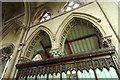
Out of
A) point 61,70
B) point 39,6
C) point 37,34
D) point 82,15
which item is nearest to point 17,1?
point 39,6

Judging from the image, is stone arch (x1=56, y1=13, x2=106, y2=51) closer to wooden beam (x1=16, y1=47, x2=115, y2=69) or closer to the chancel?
the chancel

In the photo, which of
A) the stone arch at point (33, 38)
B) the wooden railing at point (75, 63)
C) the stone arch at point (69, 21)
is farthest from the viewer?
the stone arch at point (33, 38)

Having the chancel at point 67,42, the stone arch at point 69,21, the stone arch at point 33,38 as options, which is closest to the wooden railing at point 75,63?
the chancel at point 67,42

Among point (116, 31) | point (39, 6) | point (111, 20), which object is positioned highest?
point (39, 6)

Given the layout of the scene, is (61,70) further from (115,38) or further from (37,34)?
(37,34)

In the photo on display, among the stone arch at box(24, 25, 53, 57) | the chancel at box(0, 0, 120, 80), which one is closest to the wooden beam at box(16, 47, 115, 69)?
the chancel at box(0, 0, 120, 80)

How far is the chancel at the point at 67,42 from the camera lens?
8.86 ft

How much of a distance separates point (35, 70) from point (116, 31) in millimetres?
3772

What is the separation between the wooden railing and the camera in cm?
260

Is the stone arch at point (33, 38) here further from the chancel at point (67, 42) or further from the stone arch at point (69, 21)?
the stone arch at point (69, 21)

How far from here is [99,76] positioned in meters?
2.51

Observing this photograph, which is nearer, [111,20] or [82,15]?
[111,20]

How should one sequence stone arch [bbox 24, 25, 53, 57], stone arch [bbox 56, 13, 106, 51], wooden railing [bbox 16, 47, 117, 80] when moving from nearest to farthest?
wooden railing [bbox 16, 47, 117, 80] → stone arch [bbox 56, 13, 106, 51] → stone arch [bbox 24, 25, 53, 57]

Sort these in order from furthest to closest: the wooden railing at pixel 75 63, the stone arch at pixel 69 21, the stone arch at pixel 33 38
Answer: the stone arch at pixel 33 38, the stone arch at pixel 69 21, the wooden railing at pixel 75 63
